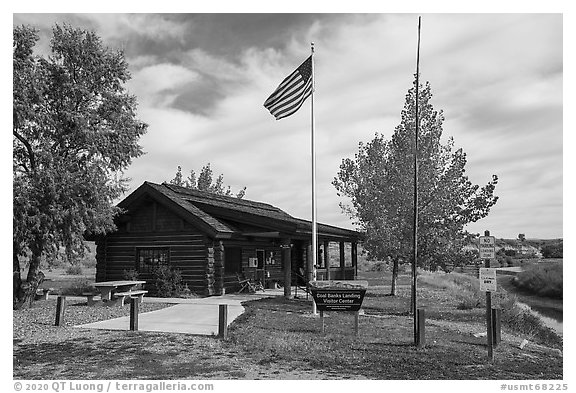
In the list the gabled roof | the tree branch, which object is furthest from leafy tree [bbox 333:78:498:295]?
the tree branch

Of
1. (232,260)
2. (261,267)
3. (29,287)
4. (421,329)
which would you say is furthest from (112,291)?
(421,329)

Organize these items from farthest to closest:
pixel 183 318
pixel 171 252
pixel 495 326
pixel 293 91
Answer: pixel 171 252 < pixel 293 91 < pixel 183 318 < pixel 495 326

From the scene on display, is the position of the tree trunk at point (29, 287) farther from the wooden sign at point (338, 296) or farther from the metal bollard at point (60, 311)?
the wooden sign at point (338, 296)

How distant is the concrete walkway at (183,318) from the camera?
12427 millimetres

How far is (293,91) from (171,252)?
30.3ft

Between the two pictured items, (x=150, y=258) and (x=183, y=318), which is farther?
(x=150, y=258)

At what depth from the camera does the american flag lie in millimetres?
14789

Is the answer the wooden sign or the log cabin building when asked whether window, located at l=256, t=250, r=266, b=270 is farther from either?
the wooden sign

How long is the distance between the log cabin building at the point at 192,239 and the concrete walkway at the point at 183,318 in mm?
1908

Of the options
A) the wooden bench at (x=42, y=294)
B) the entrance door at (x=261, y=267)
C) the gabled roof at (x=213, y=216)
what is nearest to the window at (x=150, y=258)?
the gabled roof at (x=213, y=216)

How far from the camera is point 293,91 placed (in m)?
14.8

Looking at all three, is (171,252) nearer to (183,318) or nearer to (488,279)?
(183,318)

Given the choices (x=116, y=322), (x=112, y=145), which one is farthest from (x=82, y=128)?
(x=116, y=322)

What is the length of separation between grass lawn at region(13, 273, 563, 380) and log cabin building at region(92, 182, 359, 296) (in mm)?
6097
